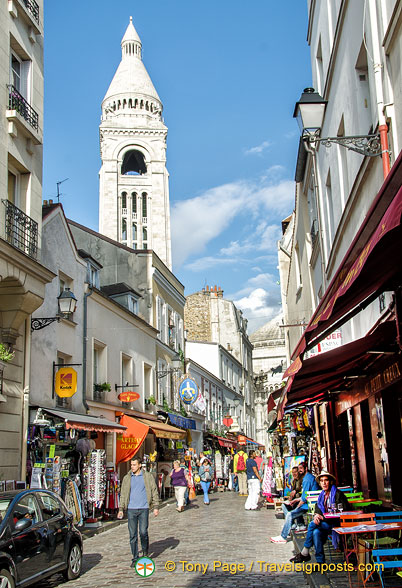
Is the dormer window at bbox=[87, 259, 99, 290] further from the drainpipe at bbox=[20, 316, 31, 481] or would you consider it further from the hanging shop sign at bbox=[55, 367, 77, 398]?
the drainpipe at bbox=[20, 316, 31, 481]

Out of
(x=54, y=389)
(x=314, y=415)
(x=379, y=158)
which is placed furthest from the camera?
(x=314, y=415)

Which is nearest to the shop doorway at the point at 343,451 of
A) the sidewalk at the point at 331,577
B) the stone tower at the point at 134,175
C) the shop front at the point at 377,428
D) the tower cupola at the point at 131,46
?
the shop front at the point at 377,428

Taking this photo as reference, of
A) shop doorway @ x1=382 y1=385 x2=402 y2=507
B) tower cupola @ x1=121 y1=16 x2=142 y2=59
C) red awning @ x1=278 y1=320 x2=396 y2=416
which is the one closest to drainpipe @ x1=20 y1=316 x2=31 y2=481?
red awning @ x1=278 y1=320 x2=396 y2=416

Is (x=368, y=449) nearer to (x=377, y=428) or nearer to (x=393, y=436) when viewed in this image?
(x=377, y=428)

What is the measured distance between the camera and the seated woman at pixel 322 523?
831 cm

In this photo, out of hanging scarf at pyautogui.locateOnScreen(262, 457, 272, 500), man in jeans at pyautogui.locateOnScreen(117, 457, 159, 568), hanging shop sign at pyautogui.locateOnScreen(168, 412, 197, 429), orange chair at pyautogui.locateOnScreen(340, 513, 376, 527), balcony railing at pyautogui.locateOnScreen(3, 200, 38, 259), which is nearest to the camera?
orange chair at pyautogui.locateOnScreen(340, 513, 376, 527)

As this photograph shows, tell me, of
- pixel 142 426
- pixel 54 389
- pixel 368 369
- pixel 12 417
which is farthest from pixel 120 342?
pixel 368 369

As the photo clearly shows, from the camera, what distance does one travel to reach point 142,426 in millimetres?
20953

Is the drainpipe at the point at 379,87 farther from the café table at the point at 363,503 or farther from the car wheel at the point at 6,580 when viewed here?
the car wheel at the point at 6,580

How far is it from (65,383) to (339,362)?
9179mm

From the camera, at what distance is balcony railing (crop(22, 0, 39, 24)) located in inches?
603

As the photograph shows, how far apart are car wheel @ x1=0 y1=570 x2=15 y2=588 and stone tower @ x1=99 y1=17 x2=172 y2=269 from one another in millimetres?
66970

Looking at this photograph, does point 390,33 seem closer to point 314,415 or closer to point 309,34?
point 309,34

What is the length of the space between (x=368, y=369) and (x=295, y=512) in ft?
9.27
